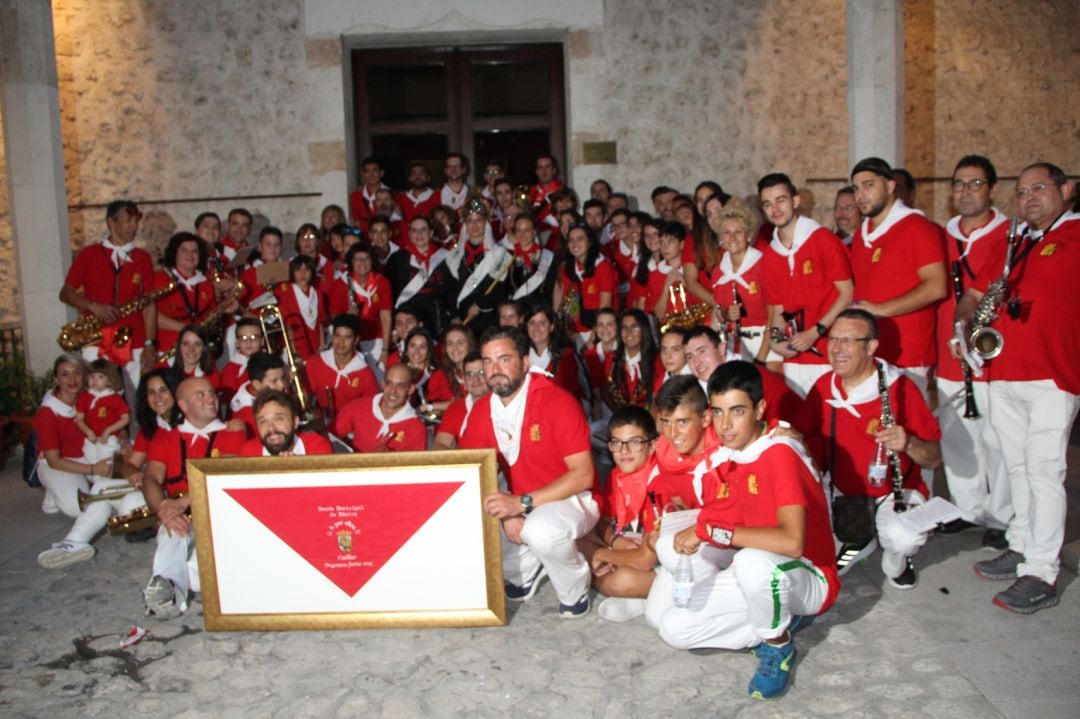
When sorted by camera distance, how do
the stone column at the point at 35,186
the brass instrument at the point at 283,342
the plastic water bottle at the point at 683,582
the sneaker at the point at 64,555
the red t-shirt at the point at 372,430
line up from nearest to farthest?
the plastic water bottle at the point at 683,582, the sneaker at the point at 64,555, the red t-shirt at the point at 372,430, the brass instrument at the point at 283,342, the stone column at the point at 35,186

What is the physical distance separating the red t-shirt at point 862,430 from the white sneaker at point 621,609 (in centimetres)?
126

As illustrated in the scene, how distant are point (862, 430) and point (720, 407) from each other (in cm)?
125

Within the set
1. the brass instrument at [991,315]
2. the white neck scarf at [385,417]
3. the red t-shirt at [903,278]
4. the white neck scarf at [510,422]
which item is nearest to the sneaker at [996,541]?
the red t-shirt at [903,278]

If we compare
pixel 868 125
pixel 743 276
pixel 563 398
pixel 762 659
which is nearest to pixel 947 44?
pixel 868 125

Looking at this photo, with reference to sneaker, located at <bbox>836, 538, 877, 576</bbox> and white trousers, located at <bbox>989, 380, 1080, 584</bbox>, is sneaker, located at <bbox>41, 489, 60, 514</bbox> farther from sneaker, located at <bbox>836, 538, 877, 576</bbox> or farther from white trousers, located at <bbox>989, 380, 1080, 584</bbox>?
white trousers, located at <bbox>989, 380, 1080, 584</bbox>

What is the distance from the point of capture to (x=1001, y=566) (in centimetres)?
516

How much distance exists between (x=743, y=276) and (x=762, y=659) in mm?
3205

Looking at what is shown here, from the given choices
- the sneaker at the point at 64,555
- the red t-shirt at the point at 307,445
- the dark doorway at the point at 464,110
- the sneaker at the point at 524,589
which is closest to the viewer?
the sneaker at the point at 524,589

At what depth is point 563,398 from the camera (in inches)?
204

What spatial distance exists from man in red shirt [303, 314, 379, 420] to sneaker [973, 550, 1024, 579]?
14.6 feet

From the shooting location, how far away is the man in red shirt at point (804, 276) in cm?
602

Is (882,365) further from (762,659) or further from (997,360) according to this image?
(762,659)

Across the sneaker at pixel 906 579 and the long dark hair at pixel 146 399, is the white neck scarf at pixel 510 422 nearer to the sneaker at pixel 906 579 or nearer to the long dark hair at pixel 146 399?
the sneaker at pixel 906 579

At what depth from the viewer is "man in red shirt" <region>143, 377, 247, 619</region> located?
5.17 metres
